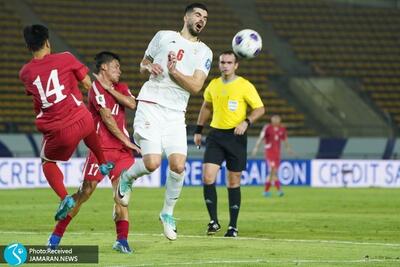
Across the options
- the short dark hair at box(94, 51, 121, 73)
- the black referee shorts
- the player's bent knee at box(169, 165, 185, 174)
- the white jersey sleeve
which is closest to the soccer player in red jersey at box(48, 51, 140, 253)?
the short dark hair at box(94, 51, 121, 73)

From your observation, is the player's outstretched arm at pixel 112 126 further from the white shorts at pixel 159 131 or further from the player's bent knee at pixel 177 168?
the player's bent knee at pixel 177 168

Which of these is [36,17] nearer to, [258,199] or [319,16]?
[319,16]

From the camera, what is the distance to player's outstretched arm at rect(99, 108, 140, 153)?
1216 cm

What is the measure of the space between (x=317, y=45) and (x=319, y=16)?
1.79 meters

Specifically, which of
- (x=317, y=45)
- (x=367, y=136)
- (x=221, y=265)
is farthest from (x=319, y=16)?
(x=221, y=265)

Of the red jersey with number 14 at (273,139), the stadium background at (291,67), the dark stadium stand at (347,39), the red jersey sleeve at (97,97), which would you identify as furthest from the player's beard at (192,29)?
the dark stadium stand at (347,39)

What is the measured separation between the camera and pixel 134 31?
41.6m

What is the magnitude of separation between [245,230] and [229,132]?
1.57 meters

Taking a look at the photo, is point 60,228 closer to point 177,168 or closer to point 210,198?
point 177,168

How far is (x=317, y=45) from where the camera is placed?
144 feet

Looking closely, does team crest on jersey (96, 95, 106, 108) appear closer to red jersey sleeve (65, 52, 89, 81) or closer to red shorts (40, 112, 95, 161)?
red shorts (40, 112, 95, 161)

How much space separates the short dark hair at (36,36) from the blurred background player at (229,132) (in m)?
4.71

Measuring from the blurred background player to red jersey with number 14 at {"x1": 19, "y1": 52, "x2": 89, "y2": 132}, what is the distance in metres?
4.41

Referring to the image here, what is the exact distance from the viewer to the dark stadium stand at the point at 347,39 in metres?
42.6
